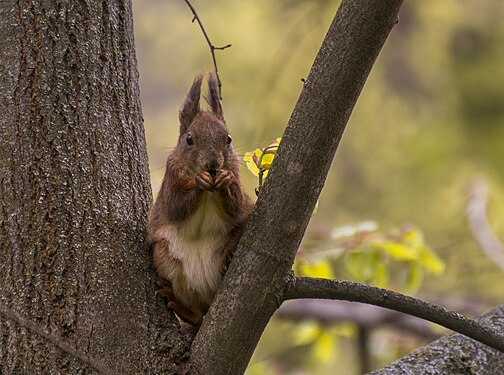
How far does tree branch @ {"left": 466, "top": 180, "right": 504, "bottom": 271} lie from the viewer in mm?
3805

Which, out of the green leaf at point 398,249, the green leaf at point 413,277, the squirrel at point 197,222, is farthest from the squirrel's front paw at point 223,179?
the green leaf at point 413,277

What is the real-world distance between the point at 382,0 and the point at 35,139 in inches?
32.2

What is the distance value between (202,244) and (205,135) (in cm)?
30

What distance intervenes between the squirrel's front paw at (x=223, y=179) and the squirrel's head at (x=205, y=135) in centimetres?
7

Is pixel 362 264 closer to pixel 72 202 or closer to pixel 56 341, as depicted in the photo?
pixel 72 202

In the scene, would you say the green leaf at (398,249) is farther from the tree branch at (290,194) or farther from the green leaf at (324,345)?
the tree branch at (290,194)

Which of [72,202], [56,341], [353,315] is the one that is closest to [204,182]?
[72,202]

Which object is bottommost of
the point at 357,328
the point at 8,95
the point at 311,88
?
the point at 8,95

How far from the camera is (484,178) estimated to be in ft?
16.8

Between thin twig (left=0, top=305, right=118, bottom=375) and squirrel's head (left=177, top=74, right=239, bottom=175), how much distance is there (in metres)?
0.62

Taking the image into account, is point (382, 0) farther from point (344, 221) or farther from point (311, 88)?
point (344, 221)

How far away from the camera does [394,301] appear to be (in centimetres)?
165

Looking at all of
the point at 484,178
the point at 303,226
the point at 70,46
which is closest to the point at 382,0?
the point at 303,226

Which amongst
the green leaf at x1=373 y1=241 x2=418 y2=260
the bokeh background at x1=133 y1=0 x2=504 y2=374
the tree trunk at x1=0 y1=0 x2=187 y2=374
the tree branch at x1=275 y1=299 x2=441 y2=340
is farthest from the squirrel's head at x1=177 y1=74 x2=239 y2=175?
the bokeh background at x1=133 y1=0 x2=504 y2=374
